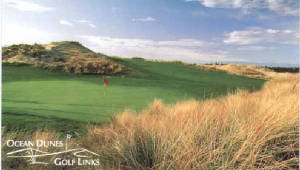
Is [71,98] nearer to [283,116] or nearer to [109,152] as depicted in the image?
[109,152]

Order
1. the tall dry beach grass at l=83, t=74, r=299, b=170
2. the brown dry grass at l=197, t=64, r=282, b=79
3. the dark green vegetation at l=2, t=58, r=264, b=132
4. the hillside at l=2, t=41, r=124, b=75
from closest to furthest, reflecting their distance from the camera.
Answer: the tall dry beach grass at l=83, t=74, r=299, b=170, the dark green vegetation at l=2, t=58, r=264, b=132, the hillside at l=2, t=41, r=124, b=75, the brown dry grass at l=197, t=64, r=282, b=79

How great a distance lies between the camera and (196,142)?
3316 millimetres

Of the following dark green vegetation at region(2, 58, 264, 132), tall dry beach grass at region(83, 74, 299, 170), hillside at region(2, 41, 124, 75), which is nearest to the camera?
tall dry beach grass at region(83, 74, 299, 170)

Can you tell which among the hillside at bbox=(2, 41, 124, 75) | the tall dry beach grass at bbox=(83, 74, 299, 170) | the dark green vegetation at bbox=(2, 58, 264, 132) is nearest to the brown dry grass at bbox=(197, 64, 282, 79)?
the dark green vegetation at bbox=(2, 58, 264, 132)

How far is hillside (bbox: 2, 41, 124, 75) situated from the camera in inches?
282

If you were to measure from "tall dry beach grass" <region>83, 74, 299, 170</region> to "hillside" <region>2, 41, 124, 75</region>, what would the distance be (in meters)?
3.62

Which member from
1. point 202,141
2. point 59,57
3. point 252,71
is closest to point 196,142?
point 202,141

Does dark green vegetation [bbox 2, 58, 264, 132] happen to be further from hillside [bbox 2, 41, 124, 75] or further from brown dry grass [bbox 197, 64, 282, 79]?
brown dry grass [bbox 197, 64, 282, 79]

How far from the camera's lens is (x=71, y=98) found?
5305 mm

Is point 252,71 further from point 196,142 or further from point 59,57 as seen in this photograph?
point 196,142

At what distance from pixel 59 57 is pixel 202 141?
16.8 ft

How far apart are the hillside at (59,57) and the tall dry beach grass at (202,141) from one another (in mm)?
3621

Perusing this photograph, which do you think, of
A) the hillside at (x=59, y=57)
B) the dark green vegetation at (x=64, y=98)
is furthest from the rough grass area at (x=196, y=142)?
the hillside at (x=59, y=57)

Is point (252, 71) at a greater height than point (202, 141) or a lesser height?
greater
